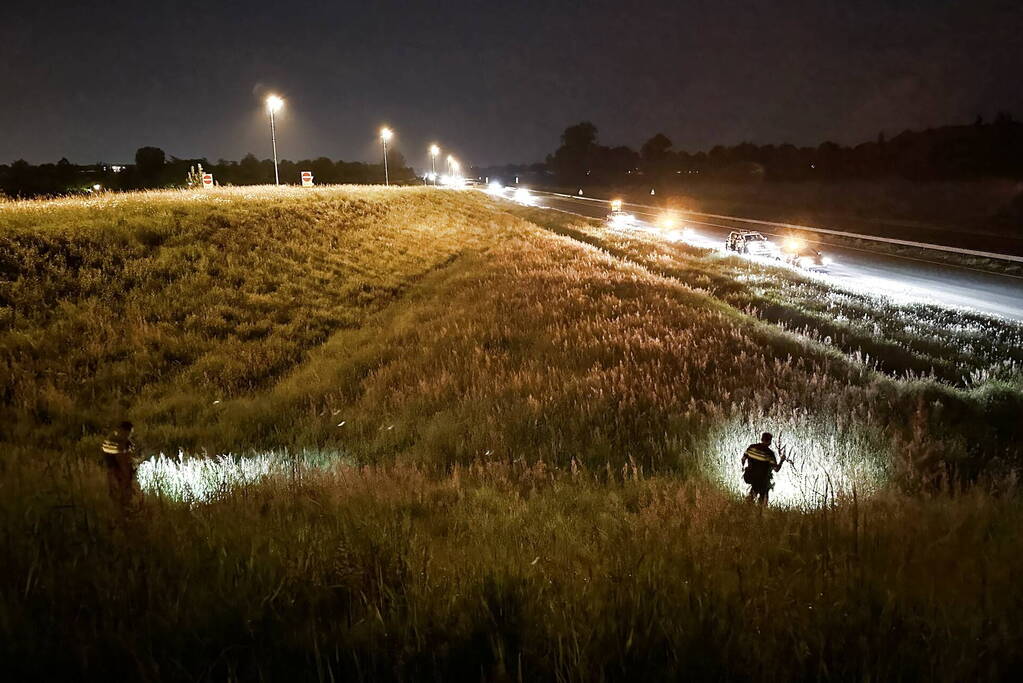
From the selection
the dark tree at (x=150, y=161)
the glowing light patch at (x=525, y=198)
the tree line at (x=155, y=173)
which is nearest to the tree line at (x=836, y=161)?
the glowing light patch at (x=525, y=198)

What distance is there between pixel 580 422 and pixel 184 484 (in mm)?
3819

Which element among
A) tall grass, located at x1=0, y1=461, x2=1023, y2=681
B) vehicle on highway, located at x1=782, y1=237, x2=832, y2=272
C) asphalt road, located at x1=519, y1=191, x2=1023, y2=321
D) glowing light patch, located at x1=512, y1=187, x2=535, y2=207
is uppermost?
glowing light patch, located at x1=512, y1=187, x2=535, y2=207

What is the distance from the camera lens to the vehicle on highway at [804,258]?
95.9ft

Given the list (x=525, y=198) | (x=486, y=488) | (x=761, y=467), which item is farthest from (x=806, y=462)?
(x=525, y=198)

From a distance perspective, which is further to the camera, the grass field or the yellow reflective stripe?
the yellow reflective stripe

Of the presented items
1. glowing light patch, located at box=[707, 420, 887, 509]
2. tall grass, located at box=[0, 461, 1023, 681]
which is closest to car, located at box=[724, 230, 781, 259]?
glowing light patch, located at box=[707, 420, 887, 509]

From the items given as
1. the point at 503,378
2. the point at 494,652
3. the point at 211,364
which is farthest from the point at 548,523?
the point at 211,364

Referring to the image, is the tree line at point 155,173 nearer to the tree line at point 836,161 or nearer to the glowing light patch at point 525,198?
the glowing light patch at point 525,198

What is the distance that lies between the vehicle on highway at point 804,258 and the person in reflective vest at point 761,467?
27548 mm

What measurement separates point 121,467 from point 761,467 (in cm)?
436

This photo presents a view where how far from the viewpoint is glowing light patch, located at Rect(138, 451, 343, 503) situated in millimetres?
4700

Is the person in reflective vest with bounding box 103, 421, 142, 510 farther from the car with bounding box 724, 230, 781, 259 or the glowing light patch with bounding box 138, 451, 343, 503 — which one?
the car with bounding box 724, 230, 781, 259

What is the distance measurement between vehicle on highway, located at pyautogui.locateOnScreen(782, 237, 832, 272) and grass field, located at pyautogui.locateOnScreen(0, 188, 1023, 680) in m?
16.6

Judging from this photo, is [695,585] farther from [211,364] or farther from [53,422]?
[211,364]
